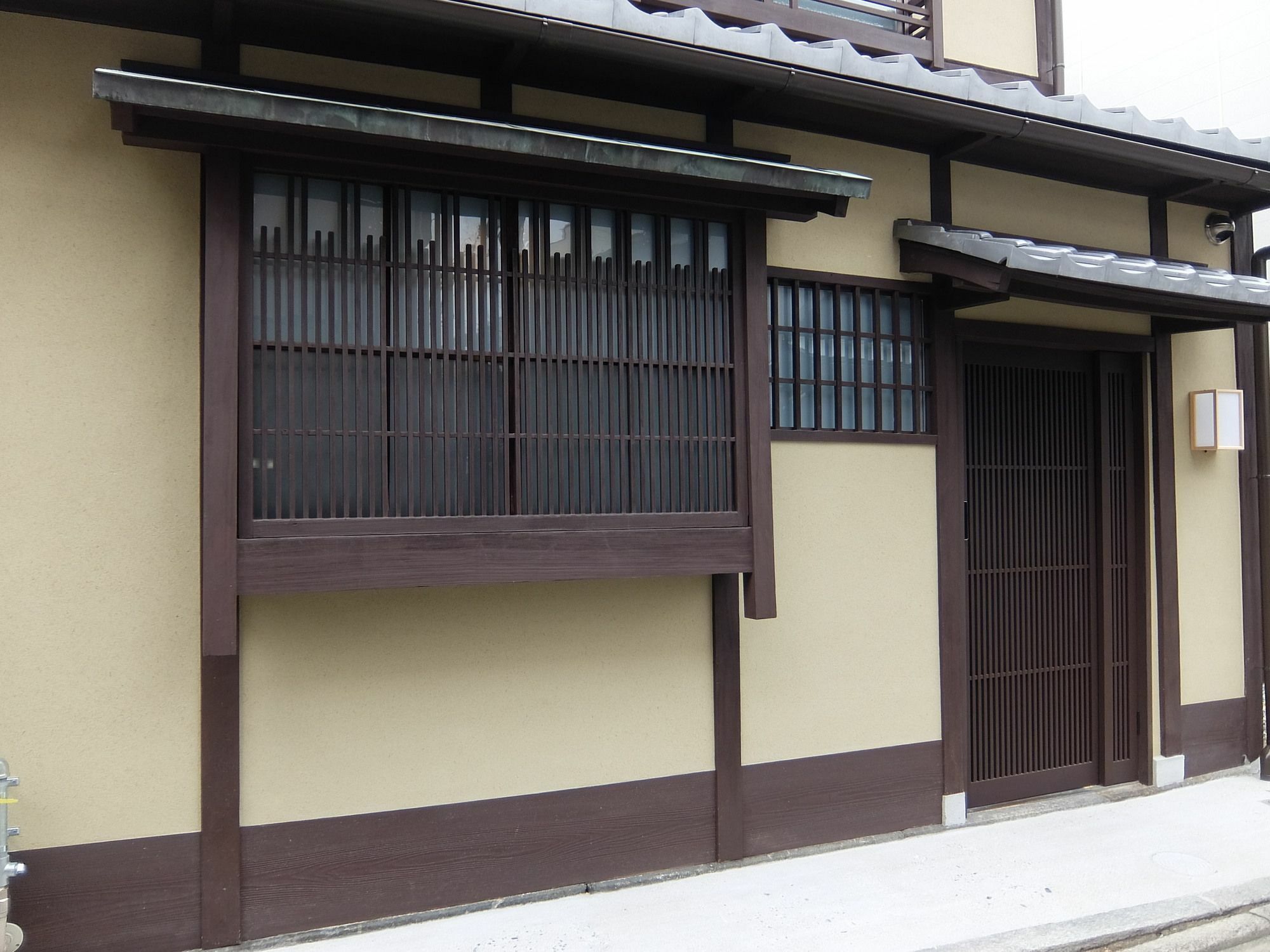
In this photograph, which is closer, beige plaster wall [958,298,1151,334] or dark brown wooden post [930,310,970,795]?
dark brown wooden post [930,310,970,795]

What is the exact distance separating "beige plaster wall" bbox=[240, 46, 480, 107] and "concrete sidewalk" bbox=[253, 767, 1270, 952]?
416 centimetres

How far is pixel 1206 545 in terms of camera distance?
23.3ft

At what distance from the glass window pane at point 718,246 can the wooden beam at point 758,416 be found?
12cm

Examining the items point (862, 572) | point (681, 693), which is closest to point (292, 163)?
point (681, 693)

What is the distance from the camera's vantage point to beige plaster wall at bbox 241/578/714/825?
4.36m

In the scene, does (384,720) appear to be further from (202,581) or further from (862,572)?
(862,572)

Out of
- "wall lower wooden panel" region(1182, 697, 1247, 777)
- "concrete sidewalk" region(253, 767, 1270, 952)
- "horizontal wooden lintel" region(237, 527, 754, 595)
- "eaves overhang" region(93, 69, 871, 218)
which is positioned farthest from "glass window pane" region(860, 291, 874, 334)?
"wall lower wooden panel" region(1182, 697, 1247, 777)

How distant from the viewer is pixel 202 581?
390cm

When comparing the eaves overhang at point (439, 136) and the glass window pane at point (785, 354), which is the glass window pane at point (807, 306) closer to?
the glass window pane at point (785, 354)

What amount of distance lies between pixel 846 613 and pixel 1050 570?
197cm

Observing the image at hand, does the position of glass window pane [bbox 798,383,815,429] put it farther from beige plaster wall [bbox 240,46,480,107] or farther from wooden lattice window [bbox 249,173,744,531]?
beige plaster wall [bbox 240,46,480,107]

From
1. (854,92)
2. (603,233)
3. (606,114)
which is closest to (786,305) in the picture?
(854,92)

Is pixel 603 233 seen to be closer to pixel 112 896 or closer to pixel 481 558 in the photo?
pixel 481 558

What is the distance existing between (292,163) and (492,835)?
3.45 metres
